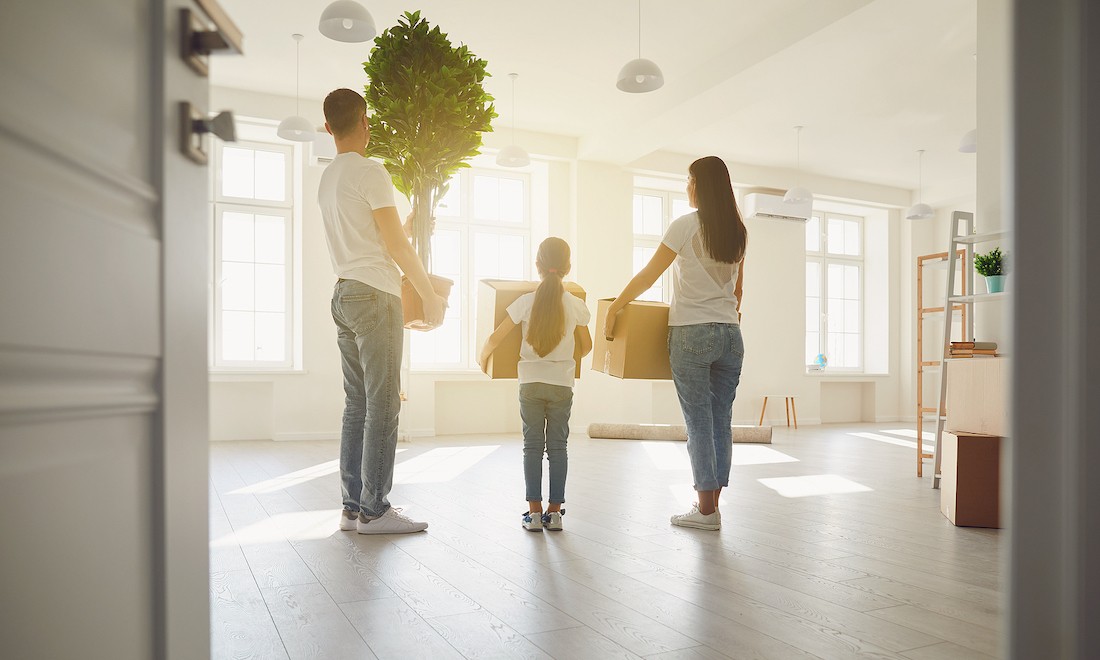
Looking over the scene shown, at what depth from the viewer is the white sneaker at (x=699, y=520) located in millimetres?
2906

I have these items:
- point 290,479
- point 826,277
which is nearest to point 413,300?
point 290,479

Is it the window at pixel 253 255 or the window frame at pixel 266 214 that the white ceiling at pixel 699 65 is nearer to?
the window frame at pixel 266 214

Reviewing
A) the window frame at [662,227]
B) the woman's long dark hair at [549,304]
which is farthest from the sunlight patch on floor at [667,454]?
the window frame at [662,227]

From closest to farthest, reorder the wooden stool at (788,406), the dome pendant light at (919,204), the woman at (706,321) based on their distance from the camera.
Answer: the woman at (706,321) → the dome pendant light at (919,204) → the wooden stool at (788,406)

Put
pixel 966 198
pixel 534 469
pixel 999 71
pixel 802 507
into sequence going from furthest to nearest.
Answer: pixel 966 198
pixel 999 71
pixel 802 507
pixel 534 469

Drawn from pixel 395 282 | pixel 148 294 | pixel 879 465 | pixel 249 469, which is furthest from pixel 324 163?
pixel 148 294

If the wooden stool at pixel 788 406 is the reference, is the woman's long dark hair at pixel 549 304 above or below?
above

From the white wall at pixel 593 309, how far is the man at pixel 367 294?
4.42 meters

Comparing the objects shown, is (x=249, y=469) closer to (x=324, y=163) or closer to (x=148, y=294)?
(x=324, y=163)

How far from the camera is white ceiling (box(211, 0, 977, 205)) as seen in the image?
528 cm

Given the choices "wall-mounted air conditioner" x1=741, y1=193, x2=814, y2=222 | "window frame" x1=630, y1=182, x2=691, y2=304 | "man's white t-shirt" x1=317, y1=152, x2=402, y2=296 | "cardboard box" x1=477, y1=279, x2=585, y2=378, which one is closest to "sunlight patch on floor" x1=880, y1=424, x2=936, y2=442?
"wall-mounted air conditioner" x1=741, y1=193, x2=814, y2=222

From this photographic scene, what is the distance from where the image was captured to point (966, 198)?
10.1 m

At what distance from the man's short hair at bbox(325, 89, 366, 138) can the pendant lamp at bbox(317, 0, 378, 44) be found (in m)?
1.57

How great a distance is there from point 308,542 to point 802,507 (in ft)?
7.03
